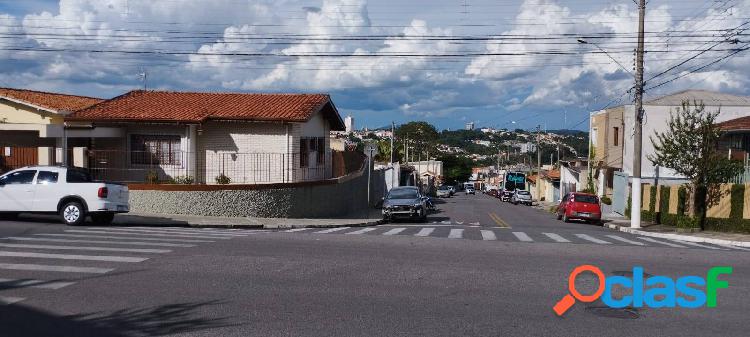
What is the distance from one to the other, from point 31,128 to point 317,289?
2102 centimetres

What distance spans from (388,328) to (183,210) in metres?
19.0

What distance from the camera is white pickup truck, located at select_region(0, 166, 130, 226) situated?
19594 mm

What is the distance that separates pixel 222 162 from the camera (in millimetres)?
29812

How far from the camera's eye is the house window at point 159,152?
1161 inches

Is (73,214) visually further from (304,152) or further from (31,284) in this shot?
(304,152)

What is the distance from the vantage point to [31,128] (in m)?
27.0

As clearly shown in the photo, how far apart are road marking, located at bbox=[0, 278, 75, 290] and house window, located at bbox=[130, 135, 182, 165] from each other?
63.3 ft

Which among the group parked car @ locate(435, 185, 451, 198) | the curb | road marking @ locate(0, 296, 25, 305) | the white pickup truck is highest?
the white pickup truck

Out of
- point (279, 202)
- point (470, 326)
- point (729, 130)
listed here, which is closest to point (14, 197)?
point (279, 202)

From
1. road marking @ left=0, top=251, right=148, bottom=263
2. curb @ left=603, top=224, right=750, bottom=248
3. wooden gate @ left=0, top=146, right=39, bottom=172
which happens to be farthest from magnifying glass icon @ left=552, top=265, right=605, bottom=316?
wooden gate @ left=0, top=146, right=39, bottom=172

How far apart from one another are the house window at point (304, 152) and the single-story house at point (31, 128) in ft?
28.1

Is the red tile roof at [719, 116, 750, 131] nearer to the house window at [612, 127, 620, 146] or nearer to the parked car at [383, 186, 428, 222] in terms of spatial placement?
the house window at [612, 127, 620, 146]

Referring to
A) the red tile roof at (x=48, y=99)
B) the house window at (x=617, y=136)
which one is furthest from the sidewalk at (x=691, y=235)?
the red tile roof at (x=48, y=99)

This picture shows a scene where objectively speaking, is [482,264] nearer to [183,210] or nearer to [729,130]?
[183,210]
